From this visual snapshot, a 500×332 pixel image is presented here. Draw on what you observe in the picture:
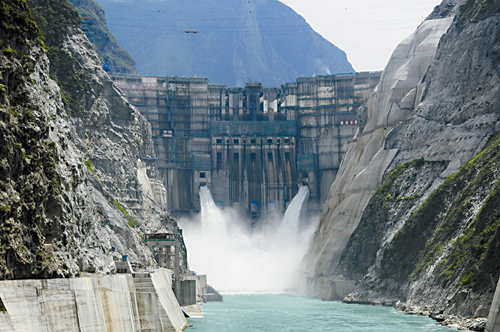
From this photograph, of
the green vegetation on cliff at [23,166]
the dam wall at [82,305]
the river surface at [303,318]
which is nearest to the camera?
the dam wall at [82,305]

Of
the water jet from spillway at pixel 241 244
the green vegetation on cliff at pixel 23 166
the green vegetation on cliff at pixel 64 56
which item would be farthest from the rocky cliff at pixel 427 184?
the green vegetation on cliff at pixel 64 56

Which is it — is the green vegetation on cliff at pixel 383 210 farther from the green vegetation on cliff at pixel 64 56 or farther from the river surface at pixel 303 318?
the green vegetation on cliff at pixel 64 56

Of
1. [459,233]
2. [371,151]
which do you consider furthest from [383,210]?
[459,233]

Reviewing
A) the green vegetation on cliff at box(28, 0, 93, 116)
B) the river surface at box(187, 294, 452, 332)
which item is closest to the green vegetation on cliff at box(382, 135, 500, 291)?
the river surface at box(187, 294, 452, 332)

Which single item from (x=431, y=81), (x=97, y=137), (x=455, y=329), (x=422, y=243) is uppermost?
(x=431, y=81)

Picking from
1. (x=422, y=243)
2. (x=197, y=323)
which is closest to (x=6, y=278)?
(x=197, y=323)

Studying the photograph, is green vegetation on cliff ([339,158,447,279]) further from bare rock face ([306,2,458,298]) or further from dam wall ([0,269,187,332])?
dam wall ([0,269,187,332])

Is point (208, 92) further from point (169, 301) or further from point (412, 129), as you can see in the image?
point (169, 301)
